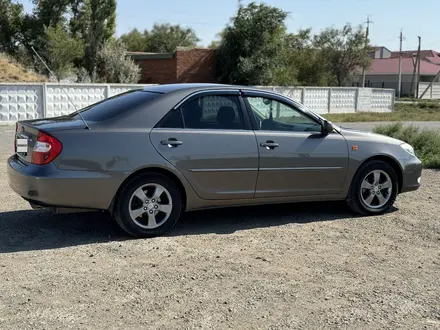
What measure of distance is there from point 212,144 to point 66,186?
1627 millimetres

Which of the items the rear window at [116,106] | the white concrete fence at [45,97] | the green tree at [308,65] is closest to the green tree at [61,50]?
the white concrete fence at [45,97]

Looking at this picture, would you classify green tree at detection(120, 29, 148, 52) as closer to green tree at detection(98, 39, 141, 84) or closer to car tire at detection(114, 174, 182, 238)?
green tree at detection(98, 39, 141, 84)

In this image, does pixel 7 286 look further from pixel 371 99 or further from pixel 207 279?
pixel 371 99

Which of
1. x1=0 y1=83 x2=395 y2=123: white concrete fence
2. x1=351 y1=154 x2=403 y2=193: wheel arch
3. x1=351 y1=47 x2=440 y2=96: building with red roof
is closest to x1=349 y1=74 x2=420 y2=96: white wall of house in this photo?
x1=351 y1=47 x2=440 y2=96: building with red roof

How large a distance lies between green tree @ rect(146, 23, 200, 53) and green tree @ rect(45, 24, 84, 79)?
101 feet

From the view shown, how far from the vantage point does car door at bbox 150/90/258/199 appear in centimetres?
584

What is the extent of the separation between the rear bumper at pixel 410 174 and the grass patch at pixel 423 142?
431cm

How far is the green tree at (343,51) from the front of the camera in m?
53.4

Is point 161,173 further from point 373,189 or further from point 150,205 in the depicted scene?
point 373,189

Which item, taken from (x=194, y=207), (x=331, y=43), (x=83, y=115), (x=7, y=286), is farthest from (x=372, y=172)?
(x=331, y=43)

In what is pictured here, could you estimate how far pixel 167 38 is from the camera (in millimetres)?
65812

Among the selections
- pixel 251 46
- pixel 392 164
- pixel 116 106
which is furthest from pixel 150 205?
pixel 251 46

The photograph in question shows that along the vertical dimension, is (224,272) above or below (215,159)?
below

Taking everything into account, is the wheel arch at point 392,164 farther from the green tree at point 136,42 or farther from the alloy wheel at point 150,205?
the green tree at point 136,42
